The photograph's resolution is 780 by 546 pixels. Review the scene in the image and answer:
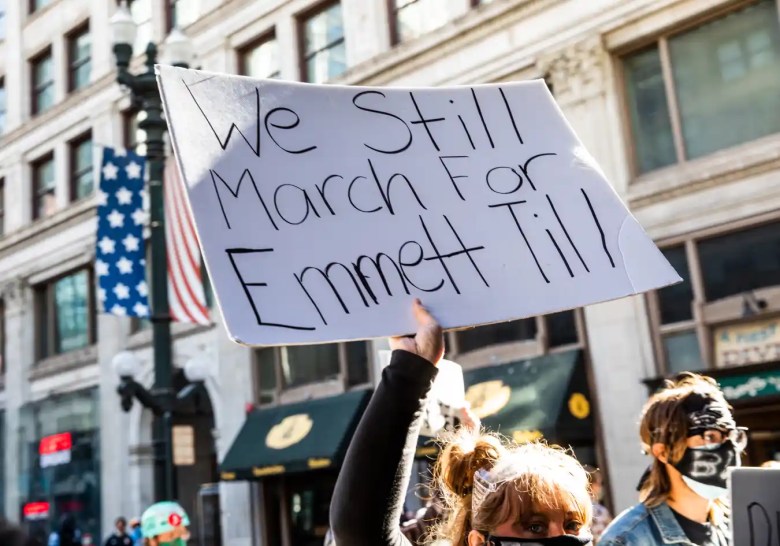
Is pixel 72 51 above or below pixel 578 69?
above

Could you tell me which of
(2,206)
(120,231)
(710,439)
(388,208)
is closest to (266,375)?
(120,231)

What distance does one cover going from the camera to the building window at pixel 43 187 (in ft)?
80.1

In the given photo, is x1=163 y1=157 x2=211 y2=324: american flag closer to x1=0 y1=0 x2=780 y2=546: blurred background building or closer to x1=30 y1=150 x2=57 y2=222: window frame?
x1=0 y1=0 x2=780 y2=546: blurred background building

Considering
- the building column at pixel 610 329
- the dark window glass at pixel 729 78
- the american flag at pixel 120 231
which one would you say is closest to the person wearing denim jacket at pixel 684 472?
the building column at pixel 610 329

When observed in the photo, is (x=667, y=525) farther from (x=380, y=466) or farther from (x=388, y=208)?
(x=380, y=466)

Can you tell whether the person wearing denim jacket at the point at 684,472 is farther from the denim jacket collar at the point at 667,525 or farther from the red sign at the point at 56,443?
the red sign at the point at 56,443

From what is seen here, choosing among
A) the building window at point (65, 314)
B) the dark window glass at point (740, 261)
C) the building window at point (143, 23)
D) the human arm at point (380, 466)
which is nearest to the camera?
the human arm at point (380, 466)

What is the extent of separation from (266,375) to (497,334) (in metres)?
5.53

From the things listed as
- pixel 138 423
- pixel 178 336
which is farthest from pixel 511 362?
pixel 138 423

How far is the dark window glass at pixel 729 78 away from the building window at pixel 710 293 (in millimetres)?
1329

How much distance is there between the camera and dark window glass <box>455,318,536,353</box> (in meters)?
14.4

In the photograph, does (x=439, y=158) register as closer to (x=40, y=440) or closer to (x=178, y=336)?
(x=178, y=336)

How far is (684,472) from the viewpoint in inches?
131

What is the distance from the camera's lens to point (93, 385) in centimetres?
2225
